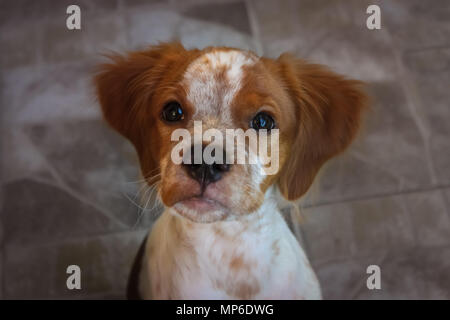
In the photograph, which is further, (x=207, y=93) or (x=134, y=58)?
(x=134, y=58)

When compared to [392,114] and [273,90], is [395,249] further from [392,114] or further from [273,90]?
[273,90]

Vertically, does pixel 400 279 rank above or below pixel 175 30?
below

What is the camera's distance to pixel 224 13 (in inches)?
114

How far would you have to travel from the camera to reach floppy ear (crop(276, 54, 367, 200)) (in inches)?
61.4

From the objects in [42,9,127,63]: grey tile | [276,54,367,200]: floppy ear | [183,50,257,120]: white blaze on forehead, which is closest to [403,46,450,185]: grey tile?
[276,54,367,200]: floppy ear

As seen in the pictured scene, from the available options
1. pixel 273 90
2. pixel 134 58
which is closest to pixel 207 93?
pixel 273 90

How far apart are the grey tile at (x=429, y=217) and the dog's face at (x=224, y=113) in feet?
3.62

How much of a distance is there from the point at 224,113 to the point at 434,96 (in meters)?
1.87

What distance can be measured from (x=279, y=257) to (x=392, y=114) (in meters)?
1.49

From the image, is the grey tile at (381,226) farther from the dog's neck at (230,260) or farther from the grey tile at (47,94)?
the grey tile at (47,94)

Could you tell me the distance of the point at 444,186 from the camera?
8.23ft

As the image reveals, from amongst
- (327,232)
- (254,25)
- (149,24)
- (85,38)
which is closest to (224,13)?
(254,25)

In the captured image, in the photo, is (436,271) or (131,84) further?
(436,271)

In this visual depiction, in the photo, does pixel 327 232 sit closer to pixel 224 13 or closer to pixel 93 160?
pixel 93 160
